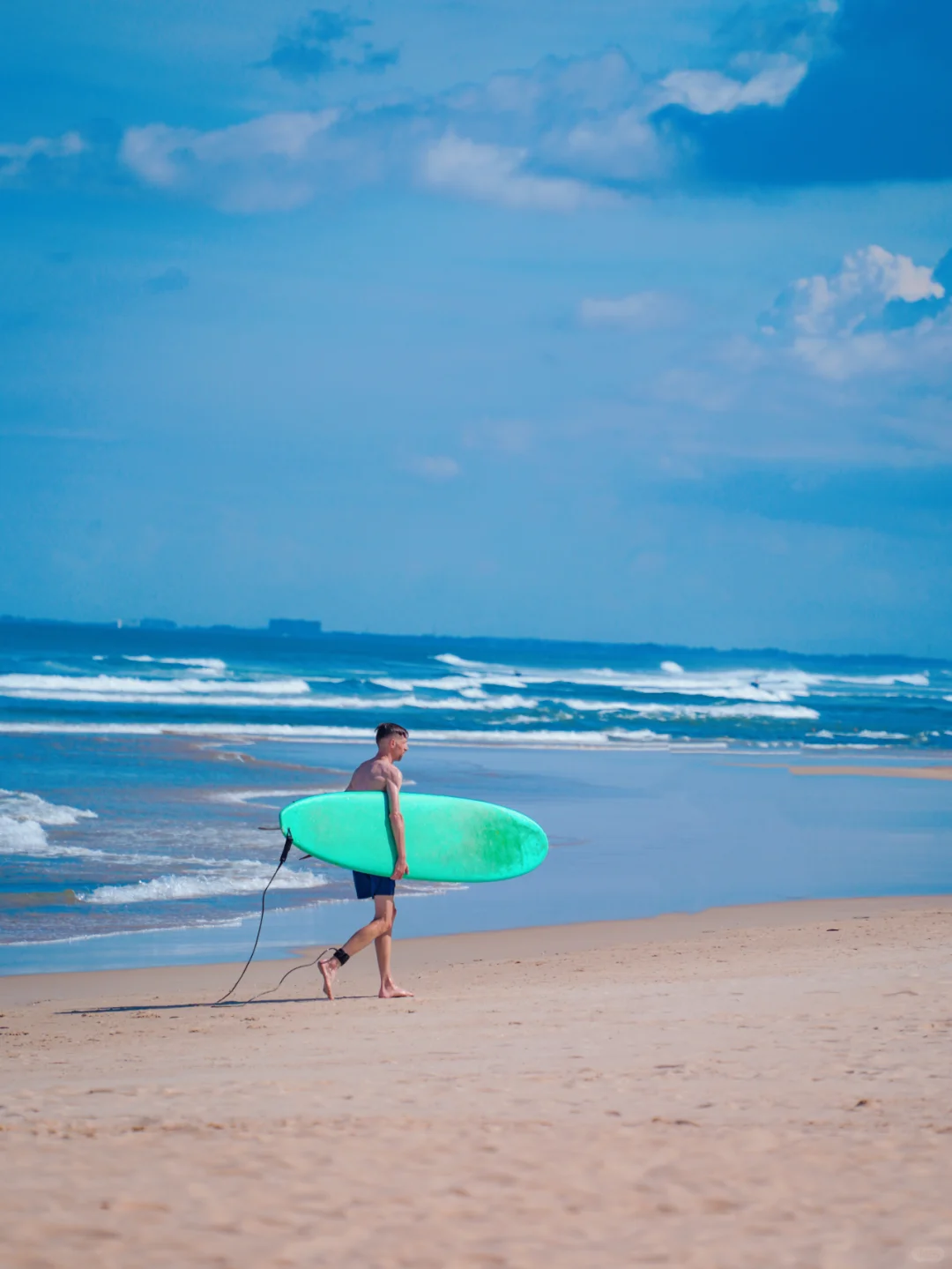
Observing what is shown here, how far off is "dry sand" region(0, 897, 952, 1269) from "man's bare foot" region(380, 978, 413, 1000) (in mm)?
134

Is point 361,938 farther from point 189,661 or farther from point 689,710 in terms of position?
point 189,661

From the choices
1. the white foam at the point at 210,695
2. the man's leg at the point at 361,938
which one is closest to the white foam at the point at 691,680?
the white foam at the point at 210,695

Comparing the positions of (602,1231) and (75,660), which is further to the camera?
(75,660)

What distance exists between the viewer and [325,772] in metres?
17.9

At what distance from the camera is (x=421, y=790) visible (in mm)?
15336

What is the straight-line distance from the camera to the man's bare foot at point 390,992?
644 centimetres

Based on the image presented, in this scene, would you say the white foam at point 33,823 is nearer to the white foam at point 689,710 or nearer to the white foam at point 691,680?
the white foam at point 689,710

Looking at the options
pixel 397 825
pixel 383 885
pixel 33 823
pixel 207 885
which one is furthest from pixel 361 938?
pixel 33 823

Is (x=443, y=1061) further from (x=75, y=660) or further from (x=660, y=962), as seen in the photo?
(x=75, y=660)

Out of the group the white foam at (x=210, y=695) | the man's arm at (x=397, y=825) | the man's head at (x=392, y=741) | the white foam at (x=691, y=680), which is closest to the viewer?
the man's arm at (x=397, y=825)

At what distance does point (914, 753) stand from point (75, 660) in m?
31.6

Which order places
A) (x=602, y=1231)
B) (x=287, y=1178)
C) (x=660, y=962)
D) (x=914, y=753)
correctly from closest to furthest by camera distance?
(x=602, y=1231), (x=287, y=1178), (x=660, y=962), (x=914, y=753)

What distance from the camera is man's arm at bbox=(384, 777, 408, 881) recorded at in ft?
21.4

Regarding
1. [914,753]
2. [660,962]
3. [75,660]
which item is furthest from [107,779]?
[75,660]
